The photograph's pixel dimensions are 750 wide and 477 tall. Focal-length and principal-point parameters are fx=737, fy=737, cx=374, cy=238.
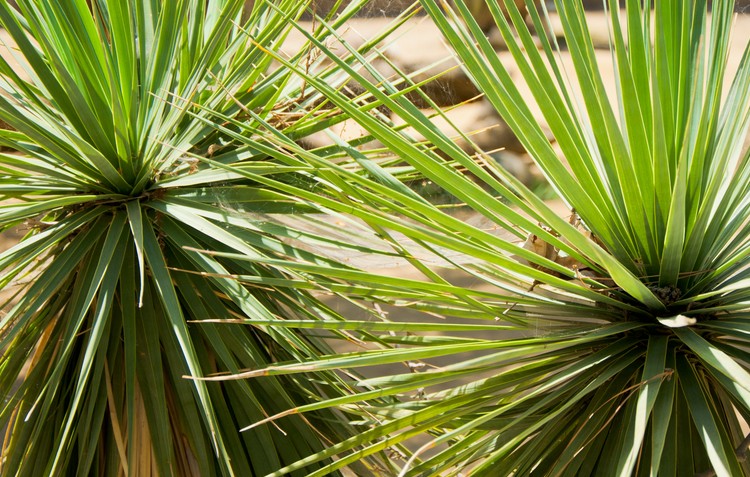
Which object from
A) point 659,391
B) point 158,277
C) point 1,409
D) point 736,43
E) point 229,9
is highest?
point 736,43

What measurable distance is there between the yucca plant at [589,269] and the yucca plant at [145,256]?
332 mm

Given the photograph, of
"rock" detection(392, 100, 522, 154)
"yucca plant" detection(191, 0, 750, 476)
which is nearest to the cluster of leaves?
"yucca plant" detection(191, 0, 750, 476)

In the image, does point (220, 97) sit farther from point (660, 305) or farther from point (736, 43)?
point (736, 43)

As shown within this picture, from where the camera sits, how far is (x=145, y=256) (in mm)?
1298

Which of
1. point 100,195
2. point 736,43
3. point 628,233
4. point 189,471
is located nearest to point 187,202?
point 100,195

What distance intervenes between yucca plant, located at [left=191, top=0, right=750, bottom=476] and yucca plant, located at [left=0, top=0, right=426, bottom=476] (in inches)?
13.1

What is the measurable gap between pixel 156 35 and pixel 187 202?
328 mm

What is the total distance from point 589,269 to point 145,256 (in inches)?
30.0

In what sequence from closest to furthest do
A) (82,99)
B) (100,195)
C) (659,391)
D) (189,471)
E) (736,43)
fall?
1. (659,391)
2. (82,99)
3. (100,195)
4. (189,471)
5. (736,43)

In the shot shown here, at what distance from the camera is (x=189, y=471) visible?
1431 mm

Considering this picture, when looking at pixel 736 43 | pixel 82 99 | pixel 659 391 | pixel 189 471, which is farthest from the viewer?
pixel 736 43

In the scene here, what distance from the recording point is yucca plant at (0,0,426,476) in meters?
1.25

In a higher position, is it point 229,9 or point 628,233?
point 229,9

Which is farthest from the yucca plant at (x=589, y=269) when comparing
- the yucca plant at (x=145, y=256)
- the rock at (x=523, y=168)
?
the rock at (x=523, y=168)
